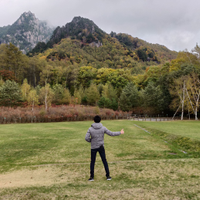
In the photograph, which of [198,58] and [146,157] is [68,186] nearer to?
[146,157]

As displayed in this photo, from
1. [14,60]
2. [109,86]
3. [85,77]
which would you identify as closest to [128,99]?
[109,86]

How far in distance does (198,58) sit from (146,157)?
1363 inches

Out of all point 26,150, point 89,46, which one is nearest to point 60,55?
point 89,46

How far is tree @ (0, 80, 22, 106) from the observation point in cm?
3216

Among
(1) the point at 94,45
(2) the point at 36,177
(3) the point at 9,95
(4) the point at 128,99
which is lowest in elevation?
(2) the point at 36,177

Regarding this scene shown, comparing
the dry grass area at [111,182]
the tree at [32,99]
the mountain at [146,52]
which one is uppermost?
the mountain at [146,52]

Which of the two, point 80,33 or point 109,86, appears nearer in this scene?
point 109,86

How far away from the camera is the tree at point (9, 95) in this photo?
32.2 meters

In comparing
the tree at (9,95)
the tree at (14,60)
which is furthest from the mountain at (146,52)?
the tree at (9,95)

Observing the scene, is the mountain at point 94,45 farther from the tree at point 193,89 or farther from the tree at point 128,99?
the tree at point 193,89

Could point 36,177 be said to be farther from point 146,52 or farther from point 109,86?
point 146,52

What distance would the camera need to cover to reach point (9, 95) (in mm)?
32469

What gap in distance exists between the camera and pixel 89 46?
9838 centimetres

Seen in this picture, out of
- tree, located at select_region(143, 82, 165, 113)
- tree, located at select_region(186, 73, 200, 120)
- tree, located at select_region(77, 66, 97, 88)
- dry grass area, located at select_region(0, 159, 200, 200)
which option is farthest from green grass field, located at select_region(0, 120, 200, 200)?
tree, located at select_region(77, 66, 97, 88)
